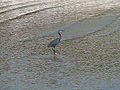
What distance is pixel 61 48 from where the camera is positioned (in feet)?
52.8

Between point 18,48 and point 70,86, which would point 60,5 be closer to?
point 18,48

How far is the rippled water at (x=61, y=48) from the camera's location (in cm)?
1214

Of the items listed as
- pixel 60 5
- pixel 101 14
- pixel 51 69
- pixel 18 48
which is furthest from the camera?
pixel 60 5

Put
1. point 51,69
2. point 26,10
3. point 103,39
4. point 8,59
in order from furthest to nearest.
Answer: point 26,10
point 103,39
point 8,59
point 51,69

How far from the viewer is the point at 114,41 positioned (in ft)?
55.7

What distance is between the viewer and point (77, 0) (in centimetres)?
3148

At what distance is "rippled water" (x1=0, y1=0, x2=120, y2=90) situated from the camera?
1214cm

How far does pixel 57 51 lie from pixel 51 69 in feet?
7.53

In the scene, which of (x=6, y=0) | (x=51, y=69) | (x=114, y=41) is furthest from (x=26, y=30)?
(x=6, y=0)

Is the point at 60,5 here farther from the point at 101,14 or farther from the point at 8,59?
the point at 8,59

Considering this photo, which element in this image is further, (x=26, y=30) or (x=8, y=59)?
(x=26, y=30)

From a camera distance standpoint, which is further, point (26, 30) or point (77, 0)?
point (77, 0)

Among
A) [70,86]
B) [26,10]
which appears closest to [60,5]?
[26,10]

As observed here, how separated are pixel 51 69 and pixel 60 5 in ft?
51.1
